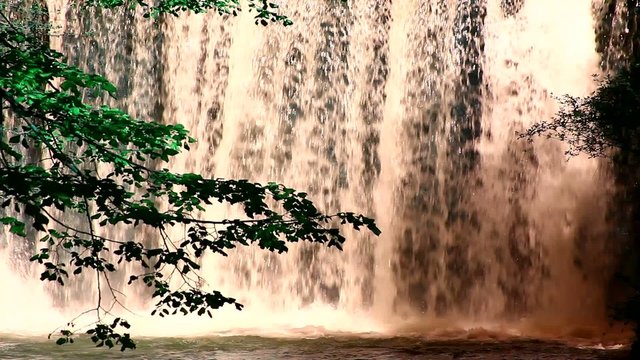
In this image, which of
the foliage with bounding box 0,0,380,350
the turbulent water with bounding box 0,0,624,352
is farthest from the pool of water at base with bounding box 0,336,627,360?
the foliage with bounding box 0,0,380,350

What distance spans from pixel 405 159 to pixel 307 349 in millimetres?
4524

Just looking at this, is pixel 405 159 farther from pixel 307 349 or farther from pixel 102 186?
pixel 102 186

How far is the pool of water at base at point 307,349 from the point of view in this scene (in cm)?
895

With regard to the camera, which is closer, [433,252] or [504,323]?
[504,323]

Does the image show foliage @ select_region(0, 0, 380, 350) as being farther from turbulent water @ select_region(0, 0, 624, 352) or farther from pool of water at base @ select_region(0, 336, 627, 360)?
turbulent water @ select_region(0, 0, 624, 352)

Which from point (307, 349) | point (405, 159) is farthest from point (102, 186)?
point (405, 159)

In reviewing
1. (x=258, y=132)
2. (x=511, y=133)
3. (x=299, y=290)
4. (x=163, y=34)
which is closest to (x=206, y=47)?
(x=163, y=34)

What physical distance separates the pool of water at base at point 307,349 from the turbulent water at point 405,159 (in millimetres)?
973

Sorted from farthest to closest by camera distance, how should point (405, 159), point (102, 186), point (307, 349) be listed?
point (405, 159)
point (307, 349)
point (102, 186)

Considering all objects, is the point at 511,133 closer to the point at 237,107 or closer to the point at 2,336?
the point at 237,107

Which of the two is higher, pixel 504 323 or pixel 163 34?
pixel 163 34

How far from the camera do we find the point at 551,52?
12.4m

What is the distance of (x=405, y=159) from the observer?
13.1 meters

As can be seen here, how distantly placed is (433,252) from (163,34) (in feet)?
20.5
